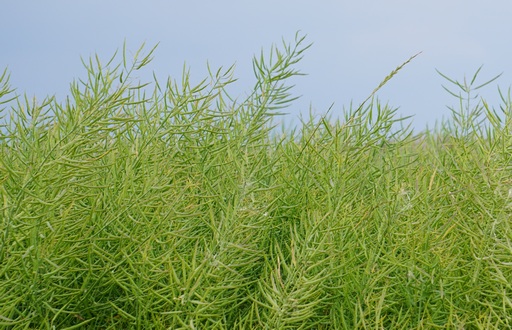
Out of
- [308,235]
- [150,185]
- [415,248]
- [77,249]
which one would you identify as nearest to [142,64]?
[150,185]

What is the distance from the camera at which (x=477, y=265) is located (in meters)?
1.35

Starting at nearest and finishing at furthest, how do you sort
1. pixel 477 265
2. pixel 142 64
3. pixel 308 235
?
pixel 308 235
pixel 477 265
pixel 142 64

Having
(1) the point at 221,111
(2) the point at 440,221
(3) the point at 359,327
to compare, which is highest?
(1) the point at 221,111

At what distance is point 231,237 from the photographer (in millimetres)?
1284

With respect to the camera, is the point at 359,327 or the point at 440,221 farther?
the point at 440,221

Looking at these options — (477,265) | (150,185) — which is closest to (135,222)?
(150,185)

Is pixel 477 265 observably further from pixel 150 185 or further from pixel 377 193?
pixel 150 185

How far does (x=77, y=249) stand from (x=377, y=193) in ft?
1.86

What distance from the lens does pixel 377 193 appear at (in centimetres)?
154

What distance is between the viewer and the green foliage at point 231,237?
1263 mm

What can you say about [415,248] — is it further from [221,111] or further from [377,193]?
[221,111]

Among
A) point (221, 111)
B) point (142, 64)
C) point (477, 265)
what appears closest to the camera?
point (477, 265)

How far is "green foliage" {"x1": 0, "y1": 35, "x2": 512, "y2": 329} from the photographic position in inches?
49.7

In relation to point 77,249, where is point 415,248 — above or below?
below
